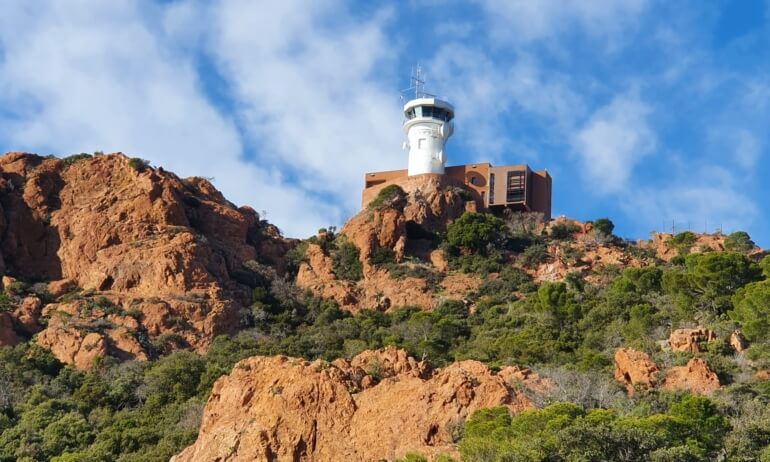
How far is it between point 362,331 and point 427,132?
2227 centimetres

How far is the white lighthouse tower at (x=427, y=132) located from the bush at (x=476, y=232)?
21.2 feet

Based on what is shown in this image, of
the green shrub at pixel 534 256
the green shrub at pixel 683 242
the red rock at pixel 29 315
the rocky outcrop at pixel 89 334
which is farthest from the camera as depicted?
the green shrub at pixel 534 256

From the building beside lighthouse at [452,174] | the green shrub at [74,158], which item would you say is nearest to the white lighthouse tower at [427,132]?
the building beside lighthouse at [452,174]

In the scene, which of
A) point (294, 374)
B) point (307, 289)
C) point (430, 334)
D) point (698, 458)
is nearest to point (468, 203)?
point (307, 289)

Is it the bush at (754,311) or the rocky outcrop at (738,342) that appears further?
the bush at (754,311)

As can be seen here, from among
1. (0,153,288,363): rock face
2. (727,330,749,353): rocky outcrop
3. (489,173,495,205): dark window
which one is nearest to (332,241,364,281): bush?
(0,153,288,363): rock face

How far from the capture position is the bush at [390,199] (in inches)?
2675

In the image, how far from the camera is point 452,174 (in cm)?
7331

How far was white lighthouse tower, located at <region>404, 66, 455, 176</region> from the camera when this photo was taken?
73.1m

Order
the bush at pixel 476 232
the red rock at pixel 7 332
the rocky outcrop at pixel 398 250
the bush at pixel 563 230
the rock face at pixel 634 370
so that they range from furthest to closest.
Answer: the bush at pixel 563 230
the bush at pixel 476 232
the rocky outcrop at pixel 398 250
the red rock at pixel 7 332
the rock face at pixel 634 370

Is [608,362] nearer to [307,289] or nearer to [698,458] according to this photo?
[698,458]

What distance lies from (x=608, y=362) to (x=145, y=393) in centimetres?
1796

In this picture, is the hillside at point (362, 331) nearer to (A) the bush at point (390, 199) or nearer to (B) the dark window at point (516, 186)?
(A) the bush at point (390, 199)

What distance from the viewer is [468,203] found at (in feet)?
231
